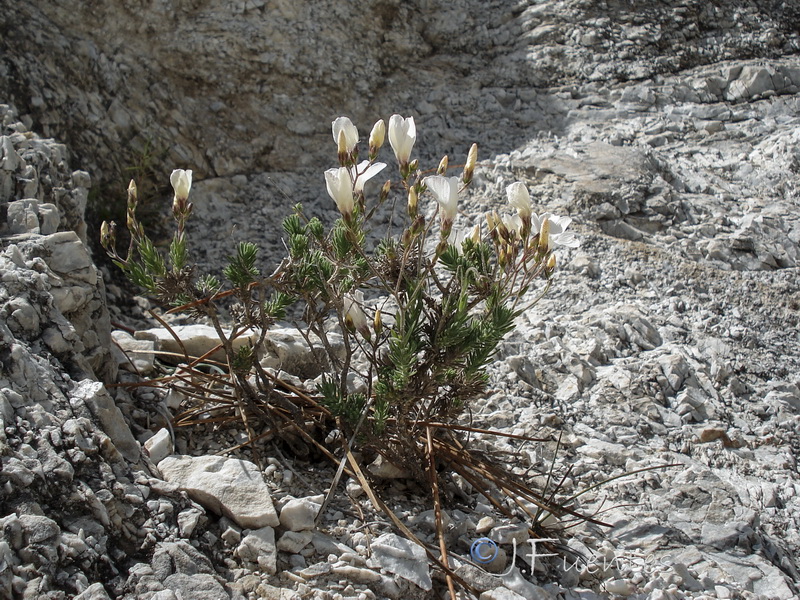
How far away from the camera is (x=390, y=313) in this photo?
211 centimetres

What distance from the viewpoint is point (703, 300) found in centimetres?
341

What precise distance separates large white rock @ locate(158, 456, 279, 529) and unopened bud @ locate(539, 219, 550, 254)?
3.29 feet

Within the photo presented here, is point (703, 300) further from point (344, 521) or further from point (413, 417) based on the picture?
point (344, 521)

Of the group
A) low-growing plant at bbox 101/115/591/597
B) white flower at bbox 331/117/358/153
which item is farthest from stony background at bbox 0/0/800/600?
white flower at bbox 331/117/358/153

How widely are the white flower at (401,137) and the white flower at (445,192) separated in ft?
0.42

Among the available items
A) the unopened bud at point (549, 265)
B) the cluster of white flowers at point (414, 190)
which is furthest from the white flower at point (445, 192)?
the unopened bud at point (549, 265)

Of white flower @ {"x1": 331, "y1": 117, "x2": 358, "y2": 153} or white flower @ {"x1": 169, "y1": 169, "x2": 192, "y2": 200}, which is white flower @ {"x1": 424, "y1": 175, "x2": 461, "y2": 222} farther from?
white flower @ {"x1": 169, "y1": 169, "x2": 192, "y2": 200}

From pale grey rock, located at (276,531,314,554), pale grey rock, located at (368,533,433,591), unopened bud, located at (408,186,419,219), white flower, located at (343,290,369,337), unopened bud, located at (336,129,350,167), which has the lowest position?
pale grey rock, located at (368,533,433,591)

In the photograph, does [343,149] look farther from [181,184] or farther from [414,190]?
Result: [181,184]

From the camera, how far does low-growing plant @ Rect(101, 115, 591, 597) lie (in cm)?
185

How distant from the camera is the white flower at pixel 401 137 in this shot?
5.93 feet

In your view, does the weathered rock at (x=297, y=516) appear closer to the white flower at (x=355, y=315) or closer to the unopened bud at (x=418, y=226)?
the white flower at (x=355, y=315)

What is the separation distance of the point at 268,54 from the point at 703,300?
3.35 meters

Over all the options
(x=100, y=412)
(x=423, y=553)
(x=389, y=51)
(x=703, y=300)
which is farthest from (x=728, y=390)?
(x=389, y=51)
